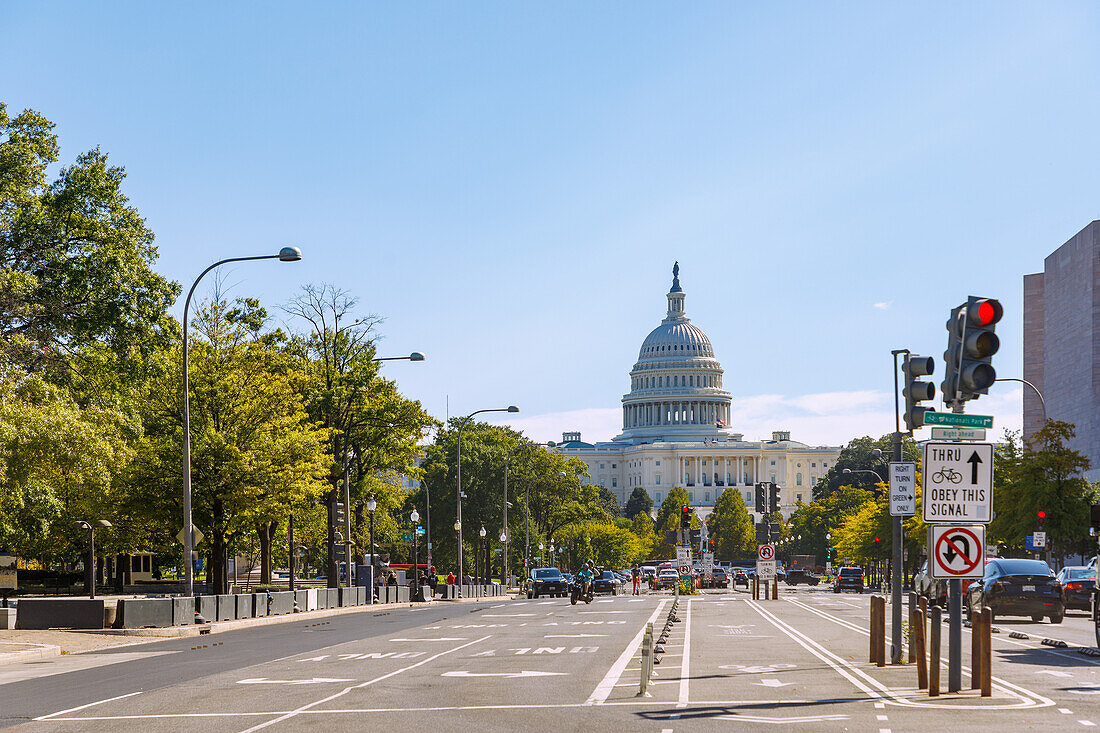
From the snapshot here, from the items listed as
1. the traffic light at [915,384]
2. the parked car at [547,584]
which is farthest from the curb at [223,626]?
the traffic light at [915,384]

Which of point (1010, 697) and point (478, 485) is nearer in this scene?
point (1010, 697)

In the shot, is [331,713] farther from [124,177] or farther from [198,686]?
[124,177]

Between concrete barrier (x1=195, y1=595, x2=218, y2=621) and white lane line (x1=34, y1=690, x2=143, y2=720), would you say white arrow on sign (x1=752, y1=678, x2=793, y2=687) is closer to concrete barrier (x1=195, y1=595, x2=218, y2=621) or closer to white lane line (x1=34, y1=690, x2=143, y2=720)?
white lane line (x1=34, y1=690, x2=143, y2=720)

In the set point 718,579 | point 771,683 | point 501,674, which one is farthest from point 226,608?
point 718,579

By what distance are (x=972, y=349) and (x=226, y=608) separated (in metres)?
29.6

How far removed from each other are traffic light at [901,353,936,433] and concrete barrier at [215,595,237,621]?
25882mm

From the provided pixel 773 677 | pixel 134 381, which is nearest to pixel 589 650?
pixel 773 677

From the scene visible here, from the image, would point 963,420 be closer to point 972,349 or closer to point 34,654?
point 972,349

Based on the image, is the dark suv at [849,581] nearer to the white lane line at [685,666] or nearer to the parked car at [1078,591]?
the parked car at [1078,591]

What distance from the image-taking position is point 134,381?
42.9 m

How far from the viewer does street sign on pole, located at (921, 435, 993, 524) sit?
1516 cm

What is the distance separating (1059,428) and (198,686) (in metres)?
45.8

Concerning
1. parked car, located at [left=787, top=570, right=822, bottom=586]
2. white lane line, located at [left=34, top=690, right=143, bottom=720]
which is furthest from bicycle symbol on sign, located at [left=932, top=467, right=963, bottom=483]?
parked car, located at [left=787, top=570, right=822, bottom=586]

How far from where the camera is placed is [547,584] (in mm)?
68750
